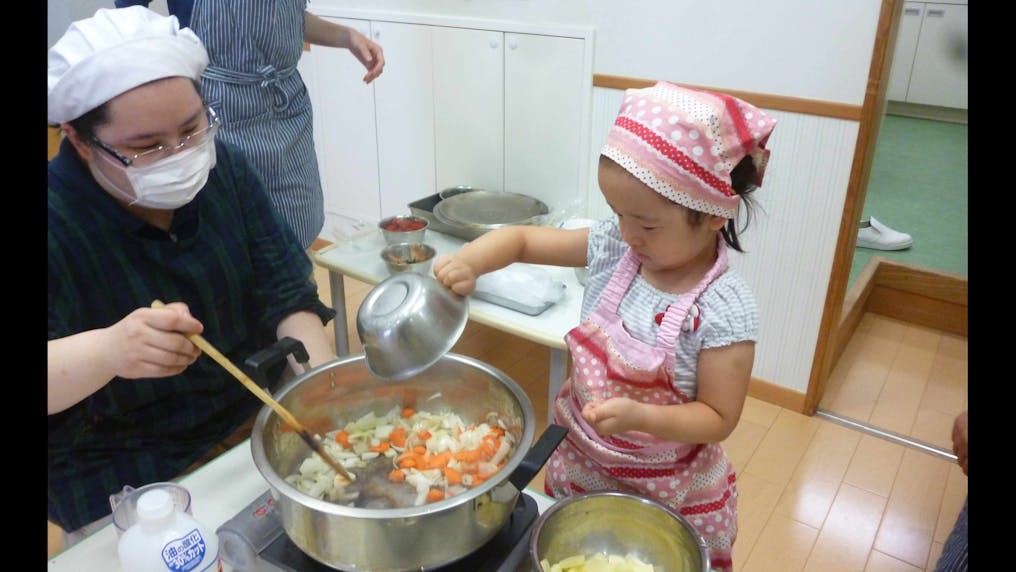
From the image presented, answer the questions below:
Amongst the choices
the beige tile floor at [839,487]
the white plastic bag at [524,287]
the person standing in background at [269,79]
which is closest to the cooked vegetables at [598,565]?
the white plastic bag at [524,287]

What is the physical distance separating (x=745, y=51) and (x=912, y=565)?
57.6 inches

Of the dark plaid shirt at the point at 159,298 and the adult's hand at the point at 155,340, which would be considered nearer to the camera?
the adult's hand at the point at 155,340

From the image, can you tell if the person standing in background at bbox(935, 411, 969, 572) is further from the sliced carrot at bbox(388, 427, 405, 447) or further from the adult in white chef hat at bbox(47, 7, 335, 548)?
the adult in white chef hat at bbox(47, 7, 335, 548)

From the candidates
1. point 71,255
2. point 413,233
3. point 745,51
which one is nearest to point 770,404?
point 745,51

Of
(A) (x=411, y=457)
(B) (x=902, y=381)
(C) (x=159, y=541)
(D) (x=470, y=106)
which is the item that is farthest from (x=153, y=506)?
(B) (x=902, y=381)

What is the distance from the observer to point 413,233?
2.12 metres

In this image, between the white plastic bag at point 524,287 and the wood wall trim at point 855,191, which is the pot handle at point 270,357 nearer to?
the white plastic bag at point 524,287

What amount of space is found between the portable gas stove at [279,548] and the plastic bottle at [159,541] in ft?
0.24

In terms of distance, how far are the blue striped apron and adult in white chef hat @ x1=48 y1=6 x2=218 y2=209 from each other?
785 millimetres

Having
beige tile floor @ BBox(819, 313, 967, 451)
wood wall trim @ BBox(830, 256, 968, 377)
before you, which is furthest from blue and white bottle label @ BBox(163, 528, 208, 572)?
wood wall trim @ BBox(830, 256, 968, 377)

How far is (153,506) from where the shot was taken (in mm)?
732

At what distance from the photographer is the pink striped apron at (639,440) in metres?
0.98

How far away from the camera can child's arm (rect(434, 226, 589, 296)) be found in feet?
3.40

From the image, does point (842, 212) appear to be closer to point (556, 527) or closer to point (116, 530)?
point (556, 527)
